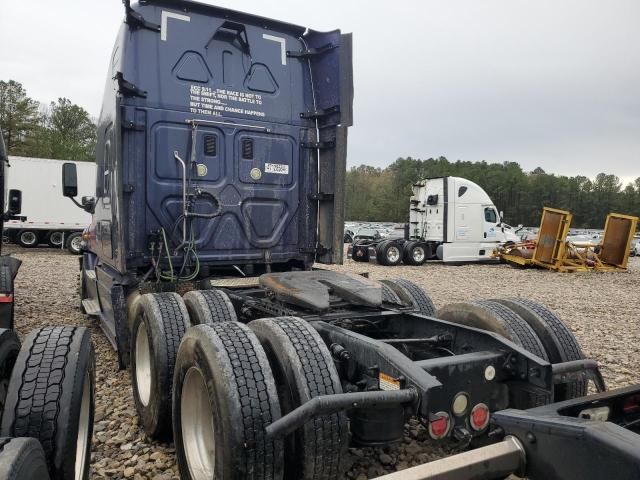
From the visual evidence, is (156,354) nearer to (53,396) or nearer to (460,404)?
(53,396)

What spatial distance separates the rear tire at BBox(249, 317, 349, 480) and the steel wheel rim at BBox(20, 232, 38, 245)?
22083 millimetres

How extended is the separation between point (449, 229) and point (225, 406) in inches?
714

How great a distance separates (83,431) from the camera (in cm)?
264

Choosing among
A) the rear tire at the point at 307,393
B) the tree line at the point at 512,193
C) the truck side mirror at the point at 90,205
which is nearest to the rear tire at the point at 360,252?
the truck side mirror at the point at 90,205

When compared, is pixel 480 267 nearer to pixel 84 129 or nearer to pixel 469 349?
pixel 469 349

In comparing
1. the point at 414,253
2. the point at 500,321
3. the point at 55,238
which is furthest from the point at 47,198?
the point at 500,321

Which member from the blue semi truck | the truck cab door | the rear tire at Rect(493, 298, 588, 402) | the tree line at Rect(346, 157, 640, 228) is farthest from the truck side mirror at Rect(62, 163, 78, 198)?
the tree line at Rect(346, 157, 640, 228)

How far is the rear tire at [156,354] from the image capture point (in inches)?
133

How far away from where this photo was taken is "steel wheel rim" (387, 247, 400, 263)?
19453mm

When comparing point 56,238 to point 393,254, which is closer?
point 393,254

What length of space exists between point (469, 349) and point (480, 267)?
17.1 metres

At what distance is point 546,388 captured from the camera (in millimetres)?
2623

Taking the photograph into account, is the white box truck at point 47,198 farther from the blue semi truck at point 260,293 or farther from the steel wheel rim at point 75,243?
the blue semi truck at point 260,293

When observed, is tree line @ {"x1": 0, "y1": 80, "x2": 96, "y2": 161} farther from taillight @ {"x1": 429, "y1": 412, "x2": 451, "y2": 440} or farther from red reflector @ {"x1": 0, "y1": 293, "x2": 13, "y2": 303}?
taillight @ {"x1": 429, "y1": 412, "x2": 451, "y2": 440}
